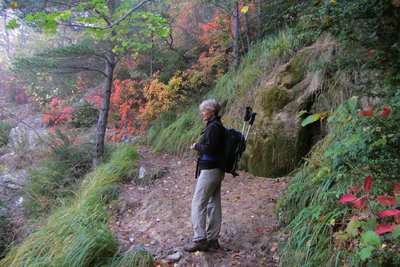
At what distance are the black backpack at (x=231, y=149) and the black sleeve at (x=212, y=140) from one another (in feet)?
0.29

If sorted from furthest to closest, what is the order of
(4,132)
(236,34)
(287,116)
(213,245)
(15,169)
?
(4,132)
(15,169)
(236,34)
(287,116)
(213,245)

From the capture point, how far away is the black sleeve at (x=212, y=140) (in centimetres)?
359

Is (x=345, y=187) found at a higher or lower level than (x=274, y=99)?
lower

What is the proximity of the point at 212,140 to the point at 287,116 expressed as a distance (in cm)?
280

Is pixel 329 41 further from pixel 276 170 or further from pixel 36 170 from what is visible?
pixel 36 170

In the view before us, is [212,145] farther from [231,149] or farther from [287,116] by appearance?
[287,116]

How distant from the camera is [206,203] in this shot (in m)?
3.73

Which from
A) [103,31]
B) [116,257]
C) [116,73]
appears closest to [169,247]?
[116,257]

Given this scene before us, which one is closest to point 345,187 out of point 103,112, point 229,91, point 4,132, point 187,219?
point 187,219

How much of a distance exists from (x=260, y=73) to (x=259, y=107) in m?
1.53

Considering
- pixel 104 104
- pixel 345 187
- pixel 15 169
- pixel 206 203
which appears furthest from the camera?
pixel 15 169

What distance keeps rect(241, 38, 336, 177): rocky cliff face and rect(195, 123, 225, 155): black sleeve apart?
2.51 meters

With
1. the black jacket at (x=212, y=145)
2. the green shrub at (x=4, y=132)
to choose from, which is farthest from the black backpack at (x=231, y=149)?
the green shrub at (x=4, y=132)

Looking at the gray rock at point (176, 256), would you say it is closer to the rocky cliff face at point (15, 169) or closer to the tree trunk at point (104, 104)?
the rocky cliff face at point (15, 169)
